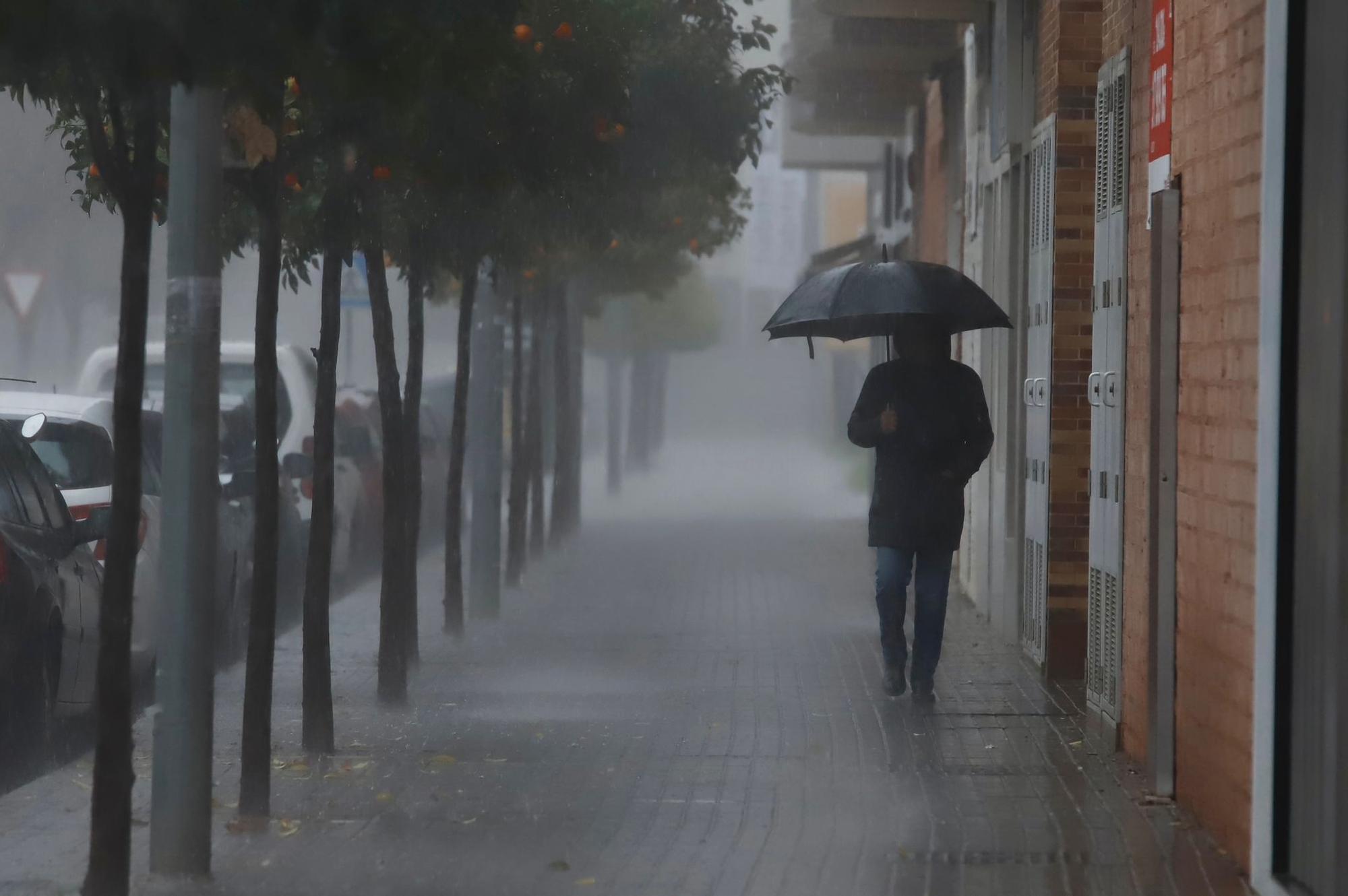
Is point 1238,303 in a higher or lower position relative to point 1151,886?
higher

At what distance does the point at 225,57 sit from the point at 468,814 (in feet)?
9.13

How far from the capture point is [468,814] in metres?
7.14

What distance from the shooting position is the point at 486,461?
15141mm

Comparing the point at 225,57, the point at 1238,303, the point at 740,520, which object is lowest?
the point at 740,520

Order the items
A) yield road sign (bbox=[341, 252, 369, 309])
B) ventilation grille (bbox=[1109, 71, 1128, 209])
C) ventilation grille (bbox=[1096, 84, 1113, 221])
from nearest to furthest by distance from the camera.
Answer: ventilation grille (bbox=[1109, 71, 1128, 209])
ventilation grille (bbox=[1096, 84, 1113, 221])
yield road sign (bbox=[341, 252, 369, 309])

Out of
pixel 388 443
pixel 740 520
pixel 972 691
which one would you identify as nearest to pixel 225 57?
pixel 388 443

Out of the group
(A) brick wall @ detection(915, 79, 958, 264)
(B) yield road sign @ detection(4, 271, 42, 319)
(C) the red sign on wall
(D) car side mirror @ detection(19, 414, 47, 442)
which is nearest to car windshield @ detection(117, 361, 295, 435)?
(B) yield road sign @ detection(4, 271, 42, 319)

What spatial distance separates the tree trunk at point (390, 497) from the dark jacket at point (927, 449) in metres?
2.26

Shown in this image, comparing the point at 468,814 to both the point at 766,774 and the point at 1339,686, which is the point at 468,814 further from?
the point at 1339,686

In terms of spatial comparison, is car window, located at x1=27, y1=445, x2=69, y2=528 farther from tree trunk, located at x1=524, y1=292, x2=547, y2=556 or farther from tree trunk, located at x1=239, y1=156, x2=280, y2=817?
tree trunk, located at x1=524, y1=292, x2=547, y2=556

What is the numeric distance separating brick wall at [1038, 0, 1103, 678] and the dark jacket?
1043 millimetres

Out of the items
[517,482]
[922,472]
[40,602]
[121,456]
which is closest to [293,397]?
[517,482]

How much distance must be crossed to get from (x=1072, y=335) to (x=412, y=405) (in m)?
3.42

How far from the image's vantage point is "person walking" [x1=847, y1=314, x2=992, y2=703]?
9.58 m
